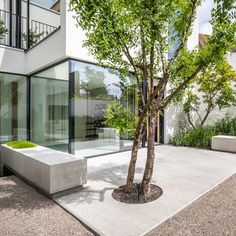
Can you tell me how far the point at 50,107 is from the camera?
752 centimetres

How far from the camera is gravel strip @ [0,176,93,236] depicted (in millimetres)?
2852

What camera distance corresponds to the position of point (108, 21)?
10.3 feet

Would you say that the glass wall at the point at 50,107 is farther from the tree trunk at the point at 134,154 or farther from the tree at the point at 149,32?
the tree trunk at the point at 134,154

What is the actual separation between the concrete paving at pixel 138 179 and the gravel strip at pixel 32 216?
16cm

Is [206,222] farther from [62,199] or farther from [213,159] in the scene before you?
[213,159]

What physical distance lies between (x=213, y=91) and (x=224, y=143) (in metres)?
2.71

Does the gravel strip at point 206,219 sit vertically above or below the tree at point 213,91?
below

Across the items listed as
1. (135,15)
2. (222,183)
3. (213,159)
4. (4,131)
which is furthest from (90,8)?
(4,131)

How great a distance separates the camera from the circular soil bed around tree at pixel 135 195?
3.72 m

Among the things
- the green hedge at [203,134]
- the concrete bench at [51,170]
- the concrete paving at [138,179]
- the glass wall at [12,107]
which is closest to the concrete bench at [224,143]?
the green hedge at [203,134]

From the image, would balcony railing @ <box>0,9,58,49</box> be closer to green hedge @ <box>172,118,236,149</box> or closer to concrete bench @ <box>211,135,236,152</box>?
green hedge @ <box>172,118,236,149</box>

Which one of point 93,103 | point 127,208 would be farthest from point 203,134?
point 127,208

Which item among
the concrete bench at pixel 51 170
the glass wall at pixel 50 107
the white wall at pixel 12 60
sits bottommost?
the concrete bench at pixel 51 170

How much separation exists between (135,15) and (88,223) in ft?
10.5
